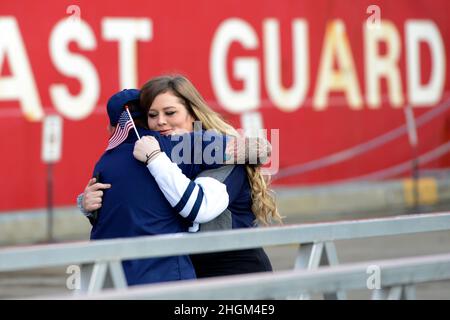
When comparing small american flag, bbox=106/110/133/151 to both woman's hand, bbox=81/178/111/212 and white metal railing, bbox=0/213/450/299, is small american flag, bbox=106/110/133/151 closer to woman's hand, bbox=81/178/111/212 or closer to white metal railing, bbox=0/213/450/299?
woman's hand, bbox=81/178/111/212

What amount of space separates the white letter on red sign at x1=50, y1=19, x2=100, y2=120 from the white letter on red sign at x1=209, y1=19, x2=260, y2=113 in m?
2.31

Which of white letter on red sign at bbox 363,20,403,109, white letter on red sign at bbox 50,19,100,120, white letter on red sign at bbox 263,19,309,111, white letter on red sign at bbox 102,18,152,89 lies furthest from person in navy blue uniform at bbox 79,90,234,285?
white letter on red sign at bbox 363,20,403,109

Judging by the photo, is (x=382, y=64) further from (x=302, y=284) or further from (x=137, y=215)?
(x=302, y=284)

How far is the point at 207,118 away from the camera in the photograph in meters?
6.18

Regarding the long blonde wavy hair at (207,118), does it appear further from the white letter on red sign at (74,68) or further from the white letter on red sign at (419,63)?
the white letter on red sign at (419,63)

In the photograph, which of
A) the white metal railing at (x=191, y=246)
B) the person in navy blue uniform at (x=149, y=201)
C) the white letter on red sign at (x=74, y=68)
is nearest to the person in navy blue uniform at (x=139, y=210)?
the person in navy blue uniform at (x=149, y=201)

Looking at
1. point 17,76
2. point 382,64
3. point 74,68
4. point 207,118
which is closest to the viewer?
point 207,118

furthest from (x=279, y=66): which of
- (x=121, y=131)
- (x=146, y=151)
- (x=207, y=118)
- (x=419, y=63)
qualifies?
(x=146, y=151)

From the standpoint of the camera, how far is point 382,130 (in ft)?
72.9

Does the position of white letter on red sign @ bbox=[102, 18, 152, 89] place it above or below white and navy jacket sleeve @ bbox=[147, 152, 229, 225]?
above

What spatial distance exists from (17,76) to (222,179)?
1180cm

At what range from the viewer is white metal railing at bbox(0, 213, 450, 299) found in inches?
173

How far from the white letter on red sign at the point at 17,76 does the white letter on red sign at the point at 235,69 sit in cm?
323
